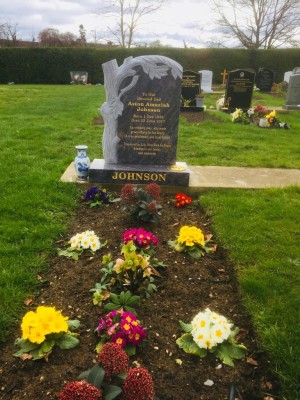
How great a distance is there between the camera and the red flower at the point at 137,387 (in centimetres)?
167

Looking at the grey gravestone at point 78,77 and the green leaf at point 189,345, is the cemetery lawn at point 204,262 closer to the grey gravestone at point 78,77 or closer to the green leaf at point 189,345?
the green leaf at point 189,345

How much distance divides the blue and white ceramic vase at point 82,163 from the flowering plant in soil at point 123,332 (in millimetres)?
2933

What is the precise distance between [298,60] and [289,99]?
45.6ft

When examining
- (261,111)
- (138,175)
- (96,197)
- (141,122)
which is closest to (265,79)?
(261,111)

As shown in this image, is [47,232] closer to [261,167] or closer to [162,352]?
[162,352]

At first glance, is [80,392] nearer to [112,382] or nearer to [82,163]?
[112,382]

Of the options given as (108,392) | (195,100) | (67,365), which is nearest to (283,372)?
(108,392)

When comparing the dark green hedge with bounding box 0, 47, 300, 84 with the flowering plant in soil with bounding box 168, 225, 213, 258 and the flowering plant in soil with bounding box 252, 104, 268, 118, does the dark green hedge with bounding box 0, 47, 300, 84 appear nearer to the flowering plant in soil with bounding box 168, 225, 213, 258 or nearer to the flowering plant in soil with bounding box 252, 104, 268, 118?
the flowering plant in soil with bounding box 252, 104, 268, 118

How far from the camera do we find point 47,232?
3.66 metres

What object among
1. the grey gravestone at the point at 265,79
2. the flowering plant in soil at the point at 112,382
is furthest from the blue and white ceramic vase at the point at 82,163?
the grey gravestone at the point at 265,79

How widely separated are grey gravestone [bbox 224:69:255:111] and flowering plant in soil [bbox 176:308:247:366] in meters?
11.2

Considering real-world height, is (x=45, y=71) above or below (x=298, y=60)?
below

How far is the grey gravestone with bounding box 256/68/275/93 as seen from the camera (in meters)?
20.5

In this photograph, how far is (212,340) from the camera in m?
2.21
